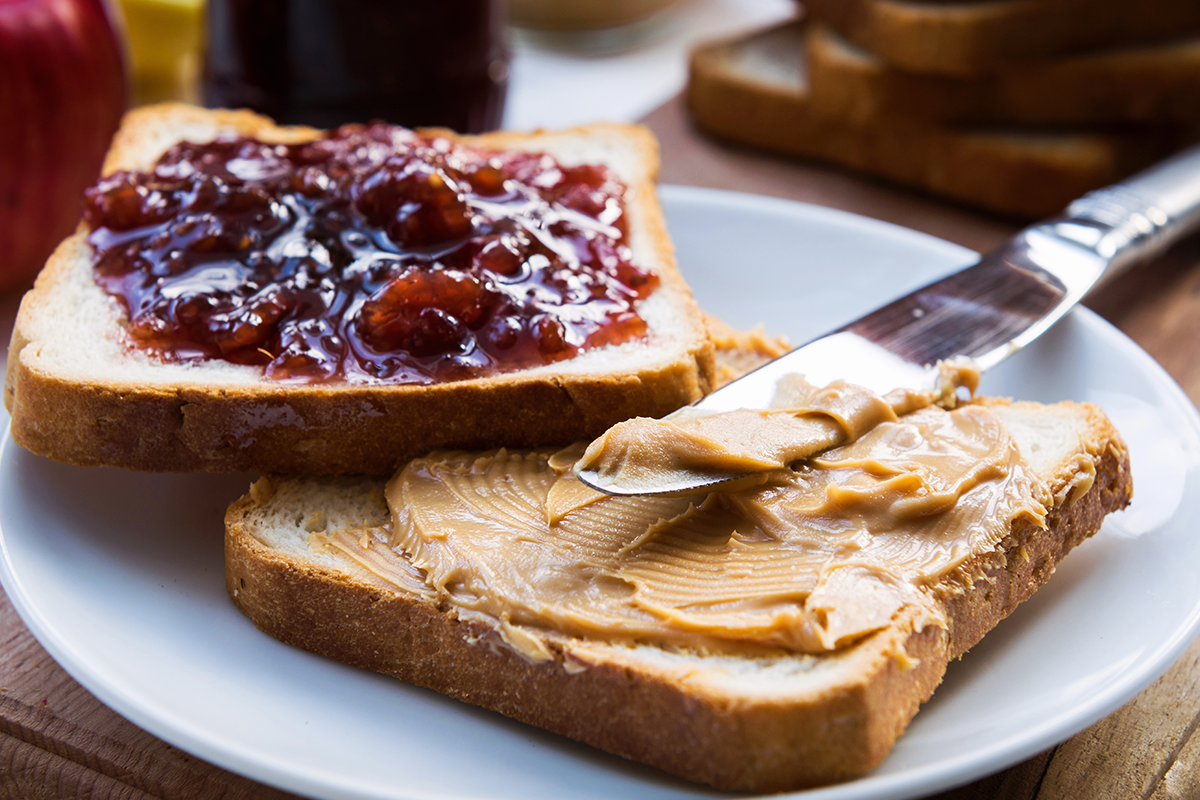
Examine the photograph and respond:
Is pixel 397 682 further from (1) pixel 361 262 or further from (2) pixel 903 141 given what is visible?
(2) pixel 903 141

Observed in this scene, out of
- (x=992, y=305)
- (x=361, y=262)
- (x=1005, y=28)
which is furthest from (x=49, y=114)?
(x=1005, y=28)

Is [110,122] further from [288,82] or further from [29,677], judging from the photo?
[29,677]

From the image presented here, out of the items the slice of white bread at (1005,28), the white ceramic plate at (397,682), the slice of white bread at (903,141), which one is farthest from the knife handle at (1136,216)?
the slice of white bread at (1005,28)

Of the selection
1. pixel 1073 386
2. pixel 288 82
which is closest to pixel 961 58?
pixel 1073 386

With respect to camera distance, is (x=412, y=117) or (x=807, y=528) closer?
(x=807, y=528)

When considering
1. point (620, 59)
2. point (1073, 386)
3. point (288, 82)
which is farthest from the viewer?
point (620, 59)

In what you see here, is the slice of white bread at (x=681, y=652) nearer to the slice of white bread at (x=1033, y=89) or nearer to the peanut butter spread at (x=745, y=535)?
the peanut butter spread at (x=745, y=535)
